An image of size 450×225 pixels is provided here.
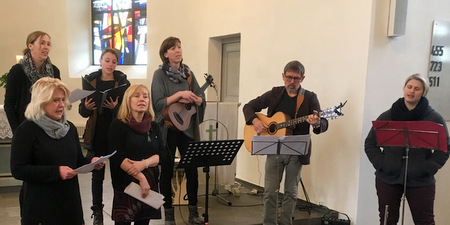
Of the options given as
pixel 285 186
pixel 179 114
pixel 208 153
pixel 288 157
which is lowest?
pixel 285 186

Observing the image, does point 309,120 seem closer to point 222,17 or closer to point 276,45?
point 276,45

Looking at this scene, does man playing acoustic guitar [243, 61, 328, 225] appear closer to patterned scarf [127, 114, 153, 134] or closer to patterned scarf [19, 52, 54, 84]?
patterned scarf [127, 114, 153, 134]

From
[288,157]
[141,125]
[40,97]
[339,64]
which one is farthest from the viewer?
[339,64]

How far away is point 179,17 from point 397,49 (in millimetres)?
4185

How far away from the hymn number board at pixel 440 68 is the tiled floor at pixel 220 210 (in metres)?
1.66

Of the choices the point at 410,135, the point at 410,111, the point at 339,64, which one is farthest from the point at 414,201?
the point at 339,64

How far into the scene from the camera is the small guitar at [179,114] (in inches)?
129

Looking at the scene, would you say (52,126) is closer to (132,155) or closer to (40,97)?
(40,97)

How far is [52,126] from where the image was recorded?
211 cm

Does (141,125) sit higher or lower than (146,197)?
higher

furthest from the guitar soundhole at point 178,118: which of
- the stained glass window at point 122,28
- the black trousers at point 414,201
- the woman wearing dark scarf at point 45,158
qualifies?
the stained glass window at point 122,28

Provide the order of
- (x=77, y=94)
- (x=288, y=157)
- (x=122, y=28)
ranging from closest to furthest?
(x=77, y=94) < (x=288, y=157) < (x=122, y=28)

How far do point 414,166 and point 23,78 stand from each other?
3.01m

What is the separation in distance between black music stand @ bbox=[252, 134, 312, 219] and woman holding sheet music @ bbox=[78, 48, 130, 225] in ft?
3.82
